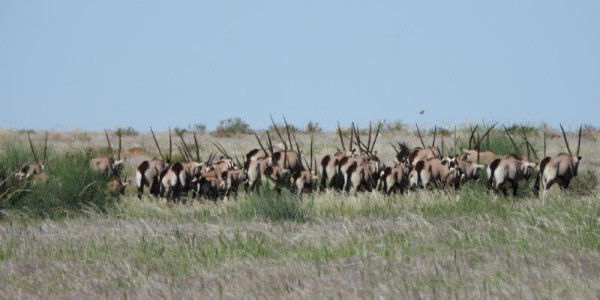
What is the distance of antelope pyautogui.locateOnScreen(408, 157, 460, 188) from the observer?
1511 centimetres

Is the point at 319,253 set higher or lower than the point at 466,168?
lower

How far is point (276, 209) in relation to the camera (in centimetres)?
1201

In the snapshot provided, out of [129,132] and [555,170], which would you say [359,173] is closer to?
[555,170]

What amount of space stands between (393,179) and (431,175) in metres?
0.59

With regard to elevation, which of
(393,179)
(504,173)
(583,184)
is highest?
(504,173)

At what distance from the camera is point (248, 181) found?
16.5 metres

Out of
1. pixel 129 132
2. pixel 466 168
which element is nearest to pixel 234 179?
pixel 466 168

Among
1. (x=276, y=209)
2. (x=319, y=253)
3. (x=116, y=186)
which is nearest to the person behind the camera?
(x=319, y=253)

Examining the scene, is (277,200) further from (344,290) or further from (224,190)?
(344,290)

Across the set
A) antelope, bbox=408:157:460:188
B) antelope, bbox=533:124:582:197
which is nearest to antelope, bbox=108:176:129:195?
antelope, bbox=408:157:460:188

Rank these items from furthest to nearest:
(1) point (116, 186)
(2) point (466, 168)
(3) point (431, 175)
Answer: (1) point (116, 186) → (2) point (466, 168) → (3) point (431, 175)

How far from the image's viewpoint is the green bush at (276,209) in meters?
11.8

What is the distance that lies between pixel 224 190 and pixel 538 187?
509 centimetres

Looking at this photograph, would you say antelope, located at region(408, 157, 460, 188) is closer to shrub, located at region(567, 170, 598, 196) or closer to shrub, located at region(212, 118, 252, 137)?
shrub, located at region(567, 170, 598, 196)
